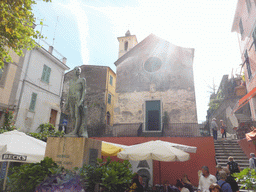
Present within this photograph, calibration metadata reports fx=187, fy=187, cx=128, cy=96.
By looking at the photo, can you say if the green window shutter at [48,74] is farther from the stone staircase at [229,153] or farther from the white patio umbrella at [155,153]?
the stone staircase at [229,153]

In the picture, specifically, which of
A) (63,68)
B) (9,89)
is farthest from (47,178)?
(63,68)

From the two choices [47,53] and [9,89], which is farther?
[47,53]

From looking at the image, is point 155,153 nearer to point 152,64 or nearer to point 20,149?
point 20,149

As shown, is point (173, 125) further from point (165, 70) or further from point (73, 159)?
point (73, 159)

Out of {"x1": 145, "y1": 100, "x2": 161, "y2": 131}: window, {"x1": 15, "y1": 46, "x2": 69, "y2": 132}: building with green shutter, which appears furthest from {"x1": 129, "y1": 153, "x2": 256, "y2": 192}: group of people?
{"x1": 15, "y1": 46, "x2": 69, "y2": 132}: building with green shutter

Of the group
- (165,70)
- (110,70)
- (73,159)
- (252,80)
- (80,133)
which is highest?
(110,70)

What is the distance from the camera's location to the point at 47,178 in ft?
11.1

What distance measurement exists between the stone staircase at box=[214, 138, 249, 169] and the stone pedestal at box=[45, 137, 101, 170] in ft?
25.8

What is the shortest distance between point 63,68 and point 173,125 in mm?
10779

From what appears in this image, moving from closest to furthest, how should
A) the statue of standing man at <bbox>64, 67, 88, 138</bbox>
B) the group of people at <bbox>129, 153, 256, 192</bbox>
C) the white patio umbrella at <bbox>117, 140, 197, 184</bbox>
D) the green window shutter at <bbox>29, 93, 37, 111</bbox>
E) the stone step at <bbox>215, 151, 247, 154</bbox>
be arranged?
the group of people at <bbox>129, 153, 256, 192</bbox>, the statue of standing man at <bbox>64, 67, 88, 138</bbox>, the white patio umbrella at <bbox>117, 140, 197, 184</bbox>, the stone step at <bbox>215, 151, 247, 154</bbox>, the green window shutter at <bbox>29, 93, 37, 111</bbox>

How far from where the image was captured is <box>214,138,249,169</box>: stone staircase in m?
9.57

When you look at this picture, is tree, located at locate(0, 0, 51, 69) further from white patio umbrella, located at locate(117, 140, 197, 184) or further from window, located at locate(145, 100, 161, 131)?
window, located at locate(145, 100, 161, 131)

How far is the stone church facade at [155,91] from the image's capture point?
14.0m

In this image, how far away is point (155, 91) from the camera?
15164mm
